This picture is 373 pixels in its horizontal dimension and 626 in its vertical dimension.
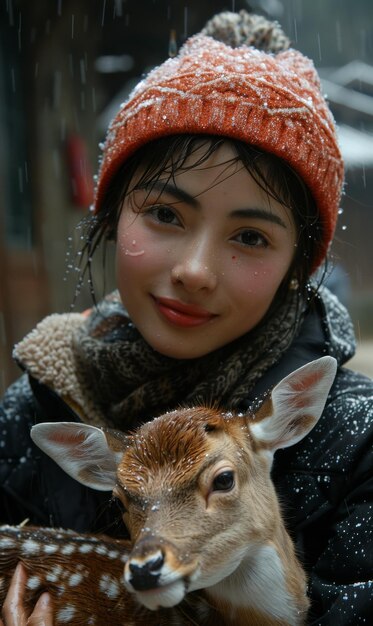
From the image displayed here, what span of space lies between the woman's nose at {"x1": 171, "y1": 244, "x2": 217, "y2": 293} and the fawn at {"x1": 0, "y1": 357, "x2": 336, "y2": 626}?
0.33 meters

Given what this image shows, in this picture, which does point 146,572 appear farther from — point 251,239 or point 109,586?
point 251,239

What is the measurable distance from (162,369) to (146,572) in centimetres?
97

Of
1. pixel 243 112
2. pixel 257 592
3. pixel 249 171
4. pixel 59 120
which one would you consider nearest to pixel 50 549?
pixel 257 592

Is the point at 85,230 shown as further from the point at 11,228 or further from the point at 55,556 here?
the point at 11,228

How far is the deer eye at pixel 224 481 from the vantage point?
153 cm

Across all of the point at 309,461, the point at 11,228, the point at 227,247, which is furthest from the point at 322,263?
the point at 11,228

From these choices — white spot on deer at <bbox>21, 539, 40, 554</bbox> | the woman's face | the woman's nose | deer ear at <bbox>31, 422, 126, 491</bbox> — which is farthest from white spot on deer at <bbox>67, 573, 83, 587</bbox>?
the woman's nose

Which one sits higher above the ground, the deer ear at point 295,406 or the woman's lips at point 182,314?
Answer: the woman's lips at point 182,314

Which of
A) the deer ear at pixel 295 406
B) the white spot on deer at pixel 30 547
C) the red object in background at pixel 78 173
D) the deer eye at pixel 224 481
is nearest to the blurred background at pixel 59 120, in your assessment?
the red object in background at pixel 78 173

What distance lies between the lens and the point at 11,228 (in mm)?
6215

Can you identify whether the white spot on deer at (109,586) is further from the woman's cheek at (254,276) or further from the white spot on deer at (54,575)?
the woman's cheek at (254,276)

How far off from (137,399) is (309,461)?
0.55m

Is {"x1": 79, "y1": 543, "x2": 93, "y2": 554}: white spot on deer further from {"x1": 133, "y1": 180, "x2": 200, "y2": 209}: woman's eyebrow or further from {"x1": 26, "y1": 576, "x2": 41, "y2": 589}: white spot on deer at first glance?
{"x1": 133, "y1": 180, "x2": 200, "y2": 209}: woman's eyebrow

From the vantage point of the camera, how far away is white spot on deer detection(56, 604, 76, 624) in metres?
1.74
